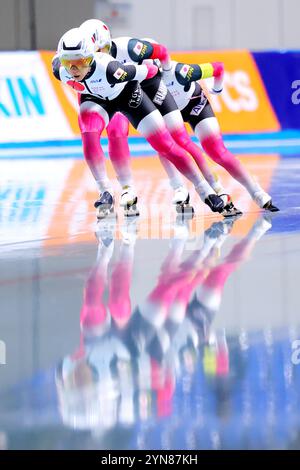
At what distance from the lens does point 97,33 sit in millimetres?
8750

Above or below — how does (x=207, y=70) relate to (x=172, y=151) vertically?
Answer: above

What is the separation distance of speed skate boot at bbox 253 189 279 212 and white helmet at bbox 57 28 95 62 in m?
1.97

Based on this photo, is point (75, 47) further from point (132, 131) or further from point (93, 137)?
point (132, 131)

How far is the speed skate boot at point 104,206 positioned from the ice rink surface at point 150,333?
0.09 metres

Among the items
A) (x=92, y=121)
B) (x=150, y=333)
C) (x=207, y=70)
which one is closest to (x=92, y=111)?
(x=92, y=121)

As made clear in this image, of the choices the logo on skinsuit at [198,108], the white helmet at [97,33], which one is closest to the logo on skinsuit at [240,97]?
the logo on skinsuit at [198,108]

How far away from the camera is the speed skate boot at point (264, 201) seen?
30.9ft

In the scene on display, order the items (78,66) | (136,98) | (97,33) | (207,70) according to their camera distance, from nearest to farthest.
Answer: (78,66) < (97,33) < (136,98) < (207,70)

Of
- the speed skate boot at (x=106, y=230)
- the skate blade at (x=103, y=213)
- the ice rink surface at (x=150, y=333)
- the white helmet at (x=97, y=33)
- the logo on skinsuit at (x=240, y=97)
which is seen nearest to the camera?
the ice rink surface at (x=150, y=333)

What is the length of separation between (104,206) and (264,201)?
1358 millimetres

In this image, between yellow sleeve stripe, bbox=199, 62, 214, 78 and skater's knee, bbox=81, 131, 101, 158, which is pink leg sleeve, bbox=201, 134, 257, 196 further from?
skater's knee, bbox=81, 131, 101, 158

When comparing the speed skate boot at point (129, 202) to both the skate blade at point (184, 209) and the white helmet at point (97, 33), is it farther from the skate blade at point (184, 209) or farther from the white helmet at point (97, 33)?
the white helmet at point (97, 33)

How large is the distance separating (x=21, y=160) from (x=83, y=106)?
7093mm
